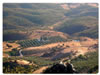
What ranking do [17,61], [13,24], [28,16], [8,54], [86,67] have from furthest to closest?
[28,16], [13,24], [8,54], [17,61], [86,67]

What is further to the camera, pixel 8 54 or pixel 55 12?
pixel 55 12

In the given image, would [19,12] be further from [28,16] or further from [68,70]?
[68,70]

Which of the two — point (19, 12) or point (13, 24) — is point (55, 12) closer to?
point (19, 12)

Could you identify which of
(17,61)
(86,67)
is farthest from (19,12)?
(86,67)

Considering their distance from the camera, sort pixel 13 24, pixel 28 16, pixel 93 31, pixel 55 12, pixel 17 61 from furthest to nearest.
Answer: pixel 55 12, pixel 28 16, pixel 13 24, pixel 93 31, pixel 17 61

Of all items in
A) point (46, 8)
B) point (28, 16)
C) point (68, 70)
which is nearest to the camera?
point (68, 70)

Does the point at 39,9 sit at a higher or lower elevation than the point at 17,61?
higher

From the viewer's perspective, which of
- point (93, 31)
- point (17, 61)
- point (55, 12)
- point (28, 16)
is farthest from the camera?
point (55, 12)

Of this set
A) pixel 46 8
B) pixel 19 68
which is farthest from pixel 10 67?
pixel 46 8

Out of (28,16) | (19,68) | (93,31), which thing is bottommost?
(19,68)
